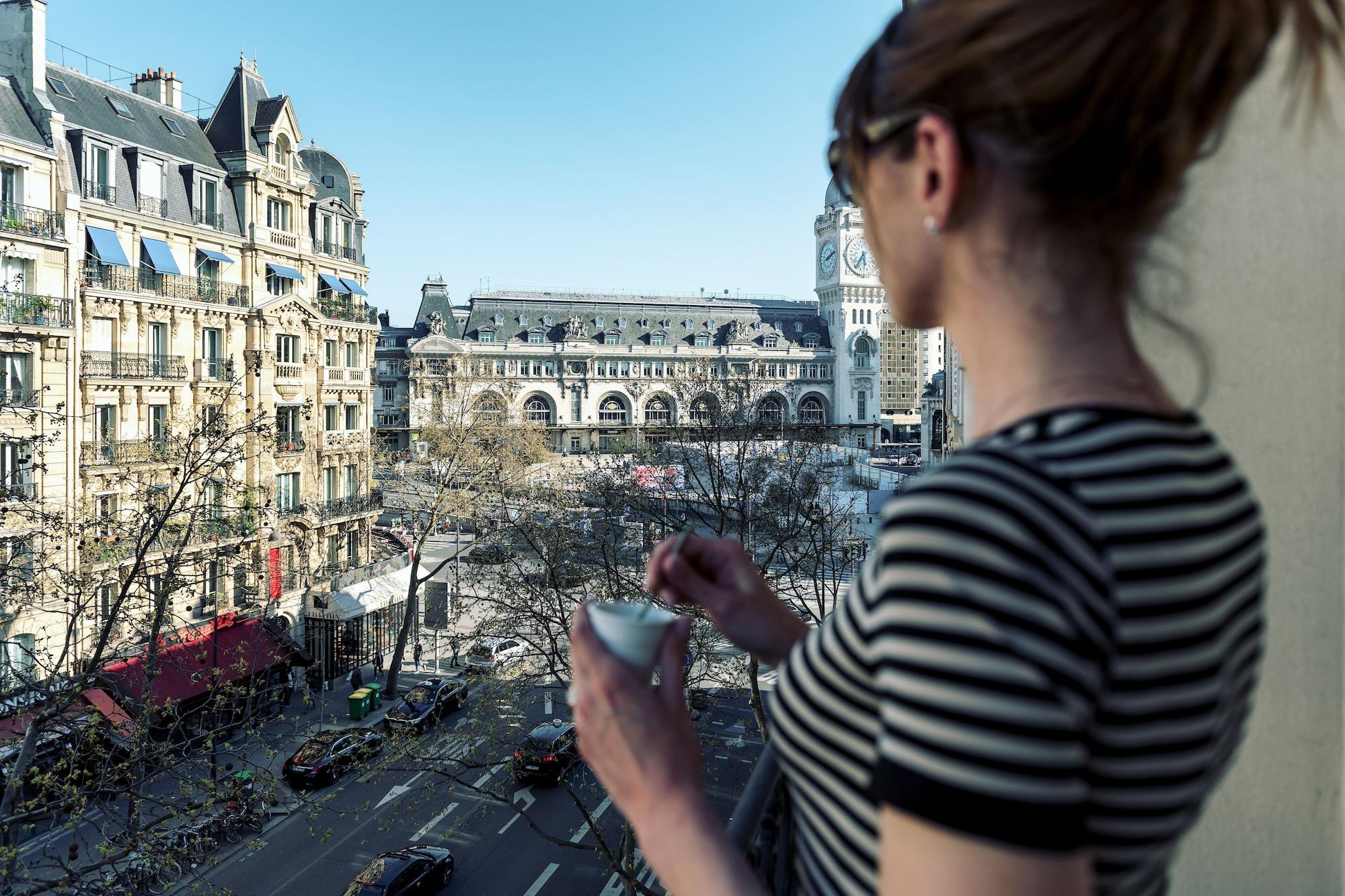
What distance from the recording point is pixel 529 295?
74312 millimetres

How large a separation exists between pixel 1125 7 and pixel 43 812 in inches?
428

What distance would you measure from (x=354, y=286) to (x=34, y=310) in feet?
36.2

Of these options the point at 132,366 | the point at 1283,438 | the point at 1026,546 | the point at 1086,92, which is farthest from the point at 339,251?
the point at 1026,546

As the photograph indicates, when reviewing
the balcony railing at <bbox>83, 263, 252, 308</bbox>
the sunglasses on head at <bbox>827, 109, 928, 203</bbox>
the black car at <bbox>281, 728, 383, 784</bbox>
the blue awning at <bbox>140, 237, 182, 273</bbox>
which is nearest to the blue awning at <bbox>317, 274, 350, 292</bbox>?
the balcony railing at <bbox>83, 263, 252, 308</bbox>

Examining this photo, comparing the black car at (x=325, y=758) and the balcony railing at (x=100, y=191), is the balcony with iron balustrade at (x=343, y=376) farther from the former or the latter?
the black car at (x=325, y=758)

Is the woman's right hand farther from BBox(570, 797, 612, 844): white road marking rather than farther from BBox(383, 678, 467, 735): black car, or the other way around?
BBox(383, 678, 467, 735): black car

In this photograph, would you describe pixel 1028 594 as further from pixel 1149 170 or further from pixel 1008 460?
pixel 1149 170

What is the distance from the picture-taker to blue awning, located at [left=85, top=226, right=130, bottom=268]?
763 inches

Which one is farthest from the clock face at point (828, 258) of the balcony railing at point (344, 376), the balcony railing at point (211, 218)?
the balcony railing at point (211, 218)

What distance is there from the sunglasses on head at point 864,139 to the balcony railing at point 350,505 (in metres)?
26.5

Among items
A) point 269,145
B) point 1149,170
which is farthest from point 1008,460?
point 269,145

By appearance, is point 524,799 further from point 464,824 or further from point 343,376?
point 343,376

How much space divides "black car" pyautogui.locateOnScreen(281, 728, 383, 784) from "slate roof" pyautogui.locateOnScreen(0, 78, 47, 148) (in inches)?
506

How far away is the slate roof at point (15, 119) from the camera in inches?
693
